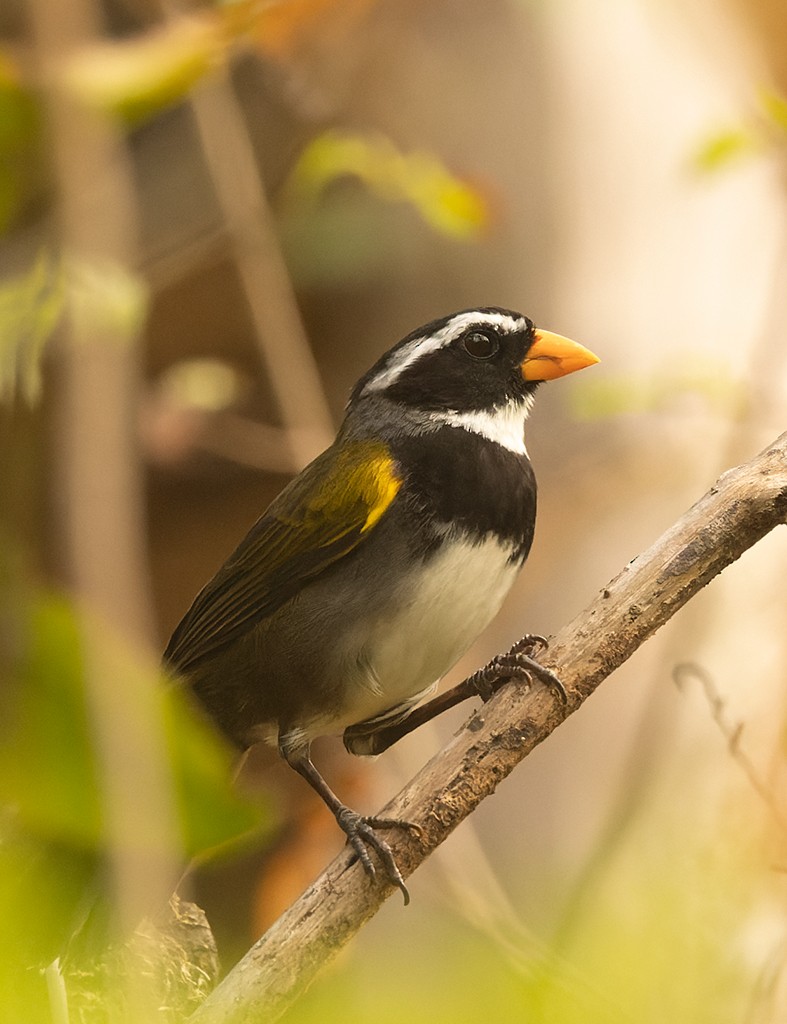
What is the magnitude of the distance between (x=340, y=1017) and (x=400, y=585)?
5.28 feet

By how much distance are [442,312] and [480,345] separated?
7.96ft

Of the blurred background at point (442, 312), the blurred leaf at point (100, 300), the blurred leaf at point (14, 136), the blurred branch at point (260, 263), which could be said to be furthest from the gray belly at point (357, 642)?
the blurred branch at point (260, 263)

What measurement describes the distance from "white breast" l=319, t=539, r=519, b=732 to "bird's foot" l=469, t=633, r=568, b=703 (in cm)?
13

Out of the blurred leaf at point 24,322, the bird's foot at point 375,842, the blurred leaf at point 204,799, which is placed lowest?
the bird's foot at point 375,842

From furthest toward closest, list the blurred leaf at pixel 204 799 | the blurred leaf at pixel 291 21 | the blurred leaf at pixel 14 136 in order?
the blurred leaf at pixel 291 21 → the blurred leaf at pixel 14 136 → the blurred leaf at pixel 204 799

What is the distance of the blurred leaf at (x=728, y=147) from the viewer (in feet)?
10.3

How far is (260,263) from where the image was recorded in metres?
4.65

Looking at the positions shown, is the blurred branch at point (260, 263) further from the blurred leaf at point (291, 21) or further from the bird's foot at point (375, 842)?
the bird's foot at point (375, 842)

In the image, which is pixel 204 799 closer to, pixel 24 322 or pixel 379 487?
pixel 379 487

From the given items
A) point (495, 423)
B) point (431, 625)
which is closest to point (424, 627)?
point (431, 625)

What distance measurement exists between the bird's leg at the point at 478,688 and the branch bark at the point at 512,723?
3cm

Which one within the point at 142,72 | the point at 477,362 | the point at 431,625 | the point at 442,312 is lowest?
the point at 431,625

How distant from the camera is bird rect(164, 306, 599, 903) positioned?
2590 millimetres

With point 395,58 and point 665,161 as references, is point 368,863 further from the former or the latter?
point 395,58
